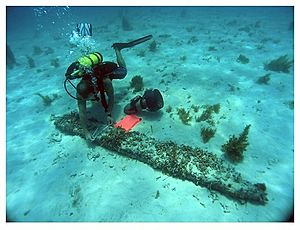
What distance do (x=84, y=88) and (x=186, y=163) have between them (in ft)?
11.1

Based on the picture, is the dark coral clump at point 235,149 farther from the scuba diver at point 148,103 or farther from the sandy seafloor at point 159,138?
the scuba diver at point 148,103

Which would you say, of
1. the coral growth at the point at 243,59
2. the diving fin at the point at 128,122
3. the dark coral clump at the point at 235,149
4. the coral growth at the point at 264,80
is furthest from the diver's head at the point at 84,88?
the coral growth at the point at 243,59

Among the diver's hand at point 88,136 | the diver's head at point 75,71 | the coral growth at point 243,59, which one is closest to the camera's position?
the diver's head at point 75,71

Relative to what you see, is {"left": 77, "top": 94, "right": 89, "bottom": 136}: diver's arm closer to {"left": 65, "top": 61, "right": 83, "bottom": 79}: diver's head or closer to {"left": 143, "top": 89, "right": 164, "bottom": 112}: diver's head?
{"left": 65, "top": 61, "right": 83, "bottom": 79}: diver's head

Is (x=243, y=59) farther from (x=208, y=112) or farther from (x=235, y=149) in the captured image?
(x=235, y=149)

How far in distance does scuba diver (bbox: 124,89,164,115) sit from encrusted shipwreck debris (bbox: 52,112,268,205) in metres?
1.12

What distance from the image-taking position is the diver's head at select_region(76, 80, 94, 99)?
6.40 metres

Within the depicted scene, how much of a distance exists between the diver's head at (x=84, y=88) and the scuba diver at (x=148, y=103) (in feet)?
4.86

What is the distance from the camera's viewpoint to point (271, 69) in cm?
1102


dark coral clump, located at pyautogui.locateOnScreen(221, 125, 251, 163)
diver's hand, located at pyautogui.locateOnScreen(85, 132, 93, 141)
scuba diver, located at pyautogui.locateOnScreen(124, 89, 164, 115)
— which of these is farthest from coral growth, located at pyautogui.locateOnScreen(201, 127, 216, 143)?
diver's hand, located at pyautogui.locateOnScreen(85, 132, 93, 141)

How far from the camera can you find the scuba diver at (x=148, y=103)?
709 cm

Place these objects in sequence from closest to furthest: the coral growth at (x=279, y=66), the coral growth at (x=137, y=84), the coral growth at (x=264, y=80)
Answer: the coral growth at (x=137, y=84), the coral growth at (x=264, y=80), the coral growth at (x=279, y=66)
